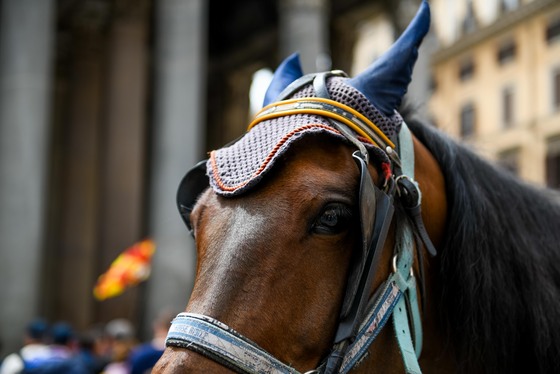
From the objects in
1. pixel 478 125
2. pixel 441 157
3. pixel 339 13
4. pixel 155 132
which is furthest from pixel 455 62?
pixel 441 157

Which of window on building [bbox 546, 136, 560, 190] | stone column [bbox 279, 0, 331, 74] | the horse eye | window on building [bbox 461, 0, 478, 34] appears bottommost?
window on building [bbox 546, 136, 560, 190]

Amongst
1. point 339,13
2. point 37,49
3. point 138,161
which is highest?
point 339,13

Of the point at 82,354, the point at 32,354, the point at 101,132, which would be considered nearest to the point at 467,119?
the point at 101,132

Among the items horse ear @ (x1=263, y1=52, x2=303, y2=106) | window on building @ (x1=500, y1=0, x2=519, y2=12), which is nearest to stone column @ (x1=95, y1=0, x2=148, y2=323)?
horse ear @ (x1=263, y1=52, x2=303, y2=106)

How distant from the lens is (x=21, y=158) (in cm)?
1480

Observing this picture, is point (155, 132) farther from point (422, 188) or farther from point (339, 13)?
point (422, 188)

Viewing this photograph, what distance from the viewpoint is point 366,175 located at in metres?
2.00

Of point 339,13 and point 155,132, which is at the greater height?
point 339,13

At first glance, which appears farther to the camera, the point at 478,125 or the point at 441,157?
the point at 478,125

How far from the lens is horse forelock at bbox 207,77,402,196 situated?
206 cm

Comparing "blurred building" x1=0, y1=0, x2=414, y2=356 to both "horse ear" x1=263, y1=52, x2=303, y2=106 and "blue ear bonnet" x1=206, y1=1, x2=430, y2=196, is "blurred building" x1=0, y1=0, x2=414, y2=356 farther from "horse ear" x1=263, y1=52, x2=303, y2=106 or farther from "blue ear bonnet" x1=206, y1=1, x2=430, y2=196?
"blue ear bonnet" x1=206, y1=1, x2=430, y2=196

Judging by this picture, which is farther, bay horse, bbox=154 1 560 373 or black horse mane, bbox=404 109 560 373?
black horse mane, bbox=404 109 560 373

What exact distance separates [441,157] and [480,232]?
1.03 ft

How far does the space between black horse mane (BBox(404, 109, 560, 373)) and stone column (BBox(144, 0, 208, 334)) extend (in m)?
13.4
